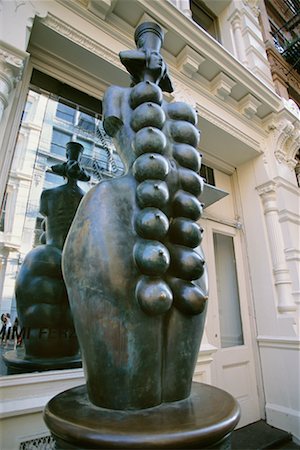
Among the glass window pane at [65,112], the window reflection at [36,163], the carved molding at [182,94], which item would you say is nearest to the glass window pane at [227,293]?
the carved molding at [182,94]

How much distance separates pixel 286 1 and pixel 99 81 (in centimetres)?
513

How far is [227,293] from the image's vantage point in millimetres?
2559

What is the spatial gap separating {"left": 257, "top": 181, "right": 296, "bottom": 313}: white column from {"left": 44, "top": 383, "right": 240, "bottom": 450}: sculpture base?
2058 mm

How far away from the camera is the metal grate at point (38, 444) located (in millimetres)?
1015

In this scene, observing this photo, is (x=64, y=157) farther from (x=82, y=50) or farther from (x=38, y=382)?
(x=38, y=382)

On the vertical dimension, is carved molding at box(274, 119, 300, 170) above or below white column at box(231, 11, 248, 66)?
below

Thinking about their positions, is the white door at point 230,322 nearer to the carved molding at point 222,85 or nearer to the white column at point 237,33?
the carved molding at point 222,85

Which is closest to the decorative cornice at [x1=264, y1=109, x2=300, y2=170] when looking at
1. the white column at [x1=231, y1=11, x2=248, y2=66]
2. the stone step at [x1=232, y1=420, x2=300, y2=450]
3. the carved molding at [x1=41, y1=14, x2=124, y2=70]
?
the white column at [x1=231, y1=11, x2=248, y2=66]

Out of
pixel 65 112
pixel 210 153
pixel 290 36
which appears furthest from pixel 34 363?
pixel 290 36

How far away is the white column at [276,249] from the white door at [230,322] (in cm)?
34

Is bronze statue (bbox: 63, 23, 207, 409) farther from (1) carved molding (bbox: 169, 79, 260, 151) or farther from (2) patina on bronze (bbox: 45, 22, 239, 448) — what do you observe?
(1) carved molding (bbox: 169, 79, 260, 151)

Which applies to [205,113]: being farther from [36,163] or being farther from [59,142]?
[36,163]

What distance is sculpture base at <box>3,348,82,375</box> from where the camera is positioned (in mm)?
1094

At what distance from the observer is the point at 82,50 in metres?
1.72
